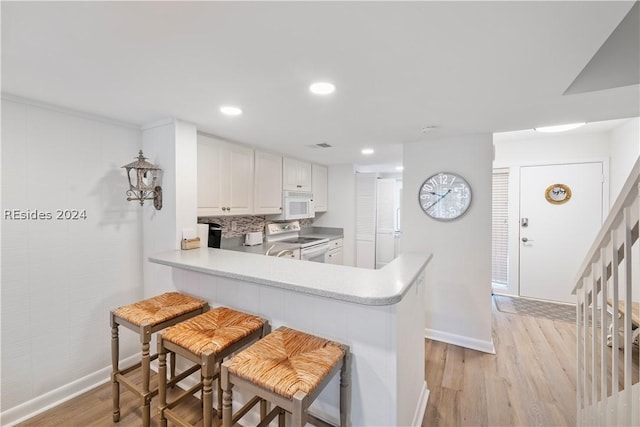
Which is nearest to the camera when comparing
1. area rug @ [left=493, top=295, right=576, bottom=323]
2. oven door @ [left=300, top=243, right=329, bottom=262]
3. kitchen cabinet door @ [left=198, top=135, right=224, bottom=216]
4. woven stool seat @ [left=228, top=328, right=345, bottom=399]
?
woven stool seat @ [left=228, top=328, right=345, bottom=399]

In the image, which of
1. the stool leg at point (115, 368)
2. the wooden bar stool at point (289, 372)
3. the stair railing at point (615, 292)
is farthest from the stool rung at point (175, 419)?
the stair railing at point (615, 292)

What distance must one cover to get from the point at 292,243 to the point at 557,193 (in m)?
3.86

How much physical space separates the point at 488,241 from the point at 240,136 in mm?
2700

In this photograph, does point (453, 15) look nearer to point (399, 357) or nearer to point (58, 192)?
point (399, 357)

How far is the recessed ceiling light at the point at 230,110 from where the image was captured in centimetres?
196

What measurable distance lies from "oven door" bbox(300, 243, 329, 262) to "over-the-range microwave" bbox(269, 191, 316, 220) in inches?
20.7

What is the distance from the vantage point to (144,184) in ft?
7.29

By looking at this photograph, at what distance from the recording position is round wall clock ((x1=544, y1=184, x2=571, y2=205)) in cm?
379

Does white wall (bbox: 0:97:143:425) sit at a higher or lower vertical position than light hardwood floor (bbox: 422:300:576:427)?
higher

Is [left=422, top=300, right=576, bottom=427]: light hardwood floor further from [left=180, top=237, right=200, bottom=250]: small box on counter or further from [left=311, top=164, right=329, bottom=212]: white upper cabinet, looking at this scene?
[left=311, top=164, right=329, bottom=212]: white upper cabinet

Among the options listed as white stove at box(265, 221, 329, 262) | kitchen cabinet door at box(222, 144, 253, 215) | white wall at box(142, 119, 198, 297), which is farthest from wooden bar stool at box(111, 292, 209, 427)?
white stove at box(265, 221, 329, 262)

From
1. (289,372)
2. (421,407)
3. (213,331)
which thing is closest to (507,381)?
(421,407)

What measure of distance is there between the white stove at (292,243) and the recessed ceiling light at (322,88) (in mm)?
2053

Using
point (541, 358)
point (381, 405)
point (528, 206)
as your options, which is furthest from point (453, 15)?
point (528, 206)
